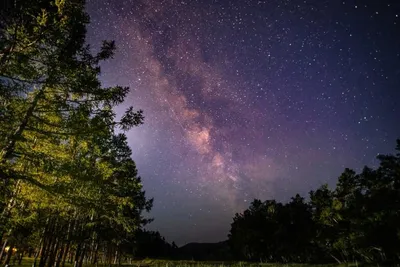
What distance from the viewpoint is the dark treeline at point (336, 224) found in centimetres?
3253

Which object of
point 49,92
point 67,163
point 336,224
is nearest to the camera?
point 67,163

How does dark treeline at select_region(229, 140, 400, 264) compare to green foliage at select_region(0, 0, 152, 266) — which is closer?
green foliage at select_region(0, 0, 152, 266)

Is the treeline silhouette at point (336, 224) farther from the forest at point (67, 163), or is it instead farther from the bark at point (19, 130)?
the bark at point (19, 130)

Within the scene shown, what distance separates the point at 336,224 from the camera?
46.9m

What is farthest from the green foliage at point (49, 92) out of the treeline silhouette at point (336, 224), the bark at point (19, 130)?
the treeline silhouette at point (336, 224)

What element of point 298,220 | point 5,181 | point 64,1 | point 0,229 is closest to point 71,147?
point 5,181

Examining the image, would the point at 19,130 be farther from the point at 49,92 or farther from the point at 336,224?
the point at 336,224

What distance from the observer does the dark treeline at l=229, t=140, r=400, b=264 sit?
32.5 metres

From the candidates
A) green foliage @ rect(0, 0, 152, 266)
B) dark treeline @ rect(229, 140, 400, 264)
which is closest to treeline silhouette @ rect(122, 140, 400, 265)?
dark treeline @ rect(229, 140, 400, 264)

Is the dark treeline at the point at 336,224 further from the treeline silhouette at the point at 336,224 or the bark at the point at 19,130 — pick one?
the bark at the point at 19,130

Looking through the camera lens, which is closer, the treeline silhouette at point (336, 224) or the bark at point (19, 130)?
the bark at point (19, 130)

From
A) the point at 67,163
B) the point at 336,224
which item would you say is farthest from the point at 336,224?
the point at 67,163

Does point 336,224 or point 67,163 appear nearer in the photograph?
point 67,163

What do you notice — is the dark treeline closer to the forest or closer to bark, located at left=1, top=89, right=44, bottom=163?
the forest
